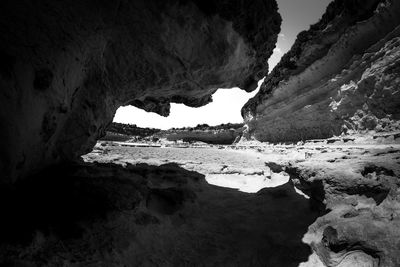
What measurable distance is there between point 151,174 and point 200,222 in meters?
2.88

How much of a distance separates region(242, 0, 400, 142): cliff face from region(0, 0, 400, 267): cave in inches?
264

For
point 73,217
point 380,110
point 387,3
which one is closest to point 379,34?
point 387,3

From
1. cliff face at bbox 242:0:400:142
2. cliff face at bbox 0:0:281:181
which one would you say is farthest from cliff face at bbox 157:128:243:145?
cliff face at bbox 0:0:281:181

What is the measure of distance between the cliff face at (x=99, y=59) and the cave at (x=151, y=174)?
0.02 metres

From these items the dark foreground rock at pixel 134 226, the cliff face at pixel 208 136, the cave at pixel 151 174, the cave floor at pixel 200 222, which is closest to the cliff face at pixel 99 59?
the cave at pixel 151 174

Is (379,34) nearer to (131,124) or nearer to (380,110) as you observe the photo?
(380,110)

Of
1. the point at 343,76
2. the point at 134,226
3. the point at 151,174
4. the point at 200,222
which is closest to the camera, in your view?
the point at 134,226

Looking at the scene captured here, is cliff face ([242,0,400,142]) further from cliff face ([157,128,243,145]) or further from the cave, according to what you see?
cliff face ([157,128,243,145])

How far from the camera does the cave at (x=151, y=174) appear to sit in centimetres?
299

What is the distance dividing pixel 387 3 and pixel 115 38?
42.4ft

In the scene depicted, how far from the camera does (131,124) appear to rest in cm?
4559

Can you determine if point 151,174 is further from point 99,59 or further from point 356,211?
point 356,211

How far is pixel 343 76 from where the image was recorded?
44.9 ft

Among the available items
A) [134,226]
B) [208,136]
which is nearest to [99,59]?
[134,226]
